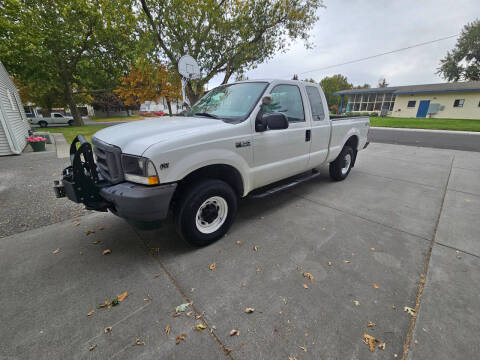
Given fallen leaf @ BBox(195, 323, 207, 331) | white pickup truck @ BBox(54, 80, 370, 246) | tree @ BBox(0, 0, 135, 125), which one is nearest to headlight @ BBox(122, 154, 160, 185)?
white pickup truck @ BBox(54, 80, 370, 246)

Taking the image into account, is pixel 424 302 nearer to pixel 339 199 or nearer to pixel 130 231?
pixel 339 199

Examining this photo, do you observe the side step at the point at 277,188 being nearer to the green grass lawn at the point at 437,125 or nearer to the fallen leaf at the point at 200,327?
the fallen leaf at the point at 200,327

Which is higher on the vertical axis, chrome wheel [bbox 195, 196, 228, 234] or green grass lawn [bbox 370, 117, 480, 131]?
chrome wheel [bbox 195, 196, 228, 234]

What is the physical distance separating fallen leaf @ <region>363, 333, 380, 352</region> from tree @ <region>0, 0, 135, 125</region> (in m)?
16.6

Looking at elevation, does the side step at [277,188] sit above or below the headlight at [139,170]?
below

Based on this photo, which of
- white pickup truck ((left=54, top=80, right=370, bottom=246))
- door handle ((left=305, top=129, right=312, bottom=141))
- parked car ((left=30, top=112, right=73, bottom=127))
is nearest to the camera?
white pickup truck ((left=54, top=80, right=370, bottom=246))

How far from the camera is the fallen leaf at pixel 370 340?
163cm

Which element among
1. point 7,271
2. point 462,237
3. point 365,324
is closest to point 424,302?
point 365,324

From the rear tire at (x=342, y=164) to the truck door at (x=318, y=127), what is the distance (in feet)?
3.16

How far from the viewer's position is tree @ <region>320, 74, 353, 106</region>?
183 feet

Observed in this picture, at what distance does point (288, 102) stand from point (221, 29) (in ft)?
35.5

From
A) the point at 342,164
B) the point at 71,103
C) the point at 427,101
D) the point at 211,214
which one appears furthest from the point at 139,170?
the point at 427,101

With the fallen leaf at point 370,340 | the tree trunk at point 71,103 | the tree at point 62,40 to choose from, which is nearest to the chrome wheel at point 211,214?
the fallen leaf at point 370,340

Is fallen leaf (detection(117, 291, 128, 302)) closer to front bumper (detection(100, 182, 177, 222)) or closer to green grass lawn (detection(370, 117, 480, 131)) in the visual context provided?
front bumper (detection(100, 182, 177, 222))
